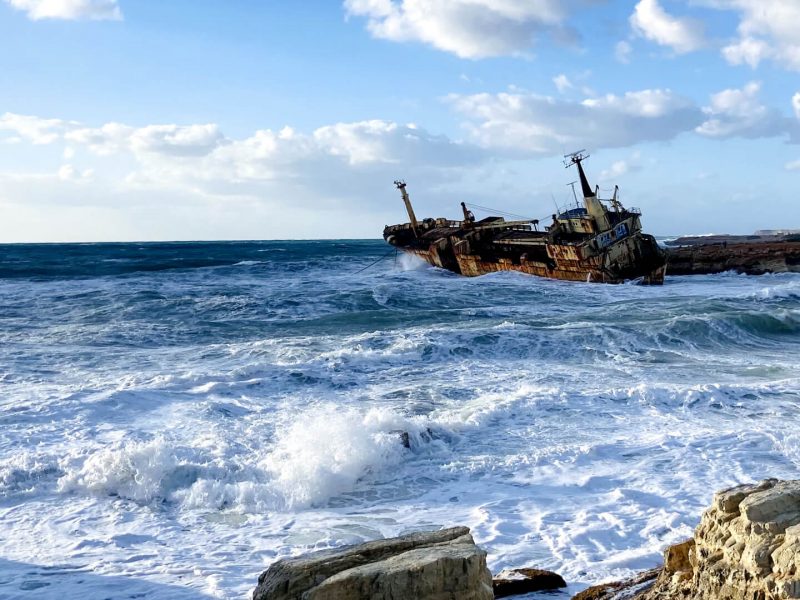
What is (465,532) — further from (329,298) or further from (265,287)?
(265,287)

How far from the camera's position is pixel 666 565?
4.15m

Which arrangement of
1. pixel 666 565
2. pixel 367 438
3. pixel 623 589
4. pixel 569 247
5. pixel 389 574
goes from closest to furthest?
pixel 389 574 → pixel 666 565 → pixel 623 589 → pixel 367 438 → pixel 569 247

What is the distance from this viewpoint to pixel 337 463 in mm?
8070

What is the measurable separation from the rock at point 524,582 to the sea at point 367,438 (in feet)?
1.25

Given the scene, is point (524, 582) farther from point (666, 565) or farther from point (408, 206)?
point (408, 206)

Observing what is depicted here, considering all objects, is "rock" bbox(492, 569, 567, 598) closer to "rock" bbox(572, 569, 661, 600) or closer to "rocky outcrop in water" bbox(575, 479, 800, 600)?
"rock" bbox(572, 569, 661, 600)

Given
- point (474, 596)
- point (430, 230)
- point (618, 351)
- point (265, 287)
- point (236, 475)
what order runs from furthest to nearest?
point (430, 230)
point (265, 287)
point (618, 351)
point (236, 475)
point (474, 596)

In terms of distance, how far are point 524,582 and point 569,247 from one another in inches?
1030

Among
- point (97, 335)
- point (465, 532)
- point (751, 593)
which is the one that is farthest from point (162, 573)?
point (97, 335)

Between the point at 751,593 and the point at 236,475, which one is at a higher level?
the point at 751,593

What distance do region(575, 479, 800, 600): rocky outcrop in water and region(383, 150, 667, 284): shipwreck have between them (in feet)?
86.6

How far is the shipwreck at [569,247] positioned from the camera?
2975 cm

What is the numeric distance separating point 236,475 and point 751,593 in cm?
581

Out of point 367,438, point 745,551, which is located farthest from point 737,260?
point 745,551
